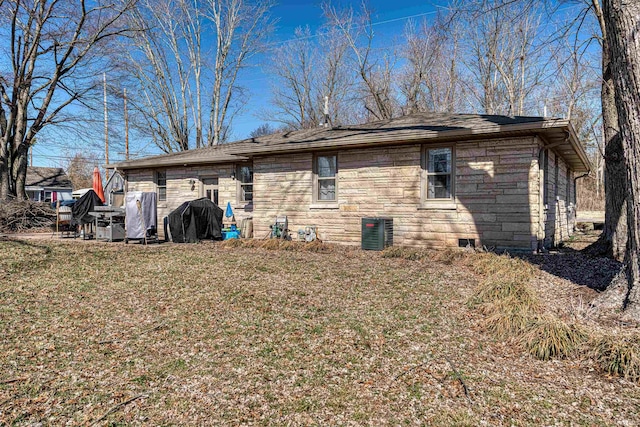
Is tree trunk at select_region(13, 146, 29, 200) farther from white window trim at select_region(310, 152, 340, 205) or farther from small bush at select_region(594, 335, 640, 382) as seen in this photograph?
small bush at select_region(594, 335, 640, 382)

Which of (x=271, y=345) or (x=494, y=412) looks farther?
(x=271, y=345)

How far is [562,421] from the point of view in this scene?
8.03 feet

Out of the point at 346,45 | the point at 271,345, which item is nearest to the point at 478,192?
the point at 271,345

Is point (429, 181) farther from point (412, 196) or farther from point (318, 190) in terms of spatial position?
point (318, 190)

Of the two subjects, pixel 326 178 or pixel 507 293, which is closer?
pixel 507 293

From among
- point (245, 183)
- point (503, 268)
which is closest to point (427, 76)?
point (245, 183)

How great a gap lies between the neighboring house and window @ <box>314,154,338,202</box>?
30.9m

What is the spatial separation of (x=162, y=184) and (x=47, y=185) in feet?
84.4

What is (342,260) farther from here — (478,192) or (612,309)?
(612,309)

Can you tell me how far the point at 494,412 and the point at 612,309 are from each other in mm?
2531

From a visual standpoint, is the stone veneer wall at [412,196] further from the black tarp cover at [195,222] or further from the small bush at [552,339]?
the small bush at [552,339]

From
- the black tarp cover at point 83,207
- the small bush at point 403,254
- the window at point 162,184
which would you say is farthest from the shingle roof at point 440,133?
the black tarp cover at point 83,207

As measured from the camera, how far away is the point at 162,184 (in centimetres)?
1543

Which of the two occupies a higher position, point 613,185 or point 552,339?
point 613,185
